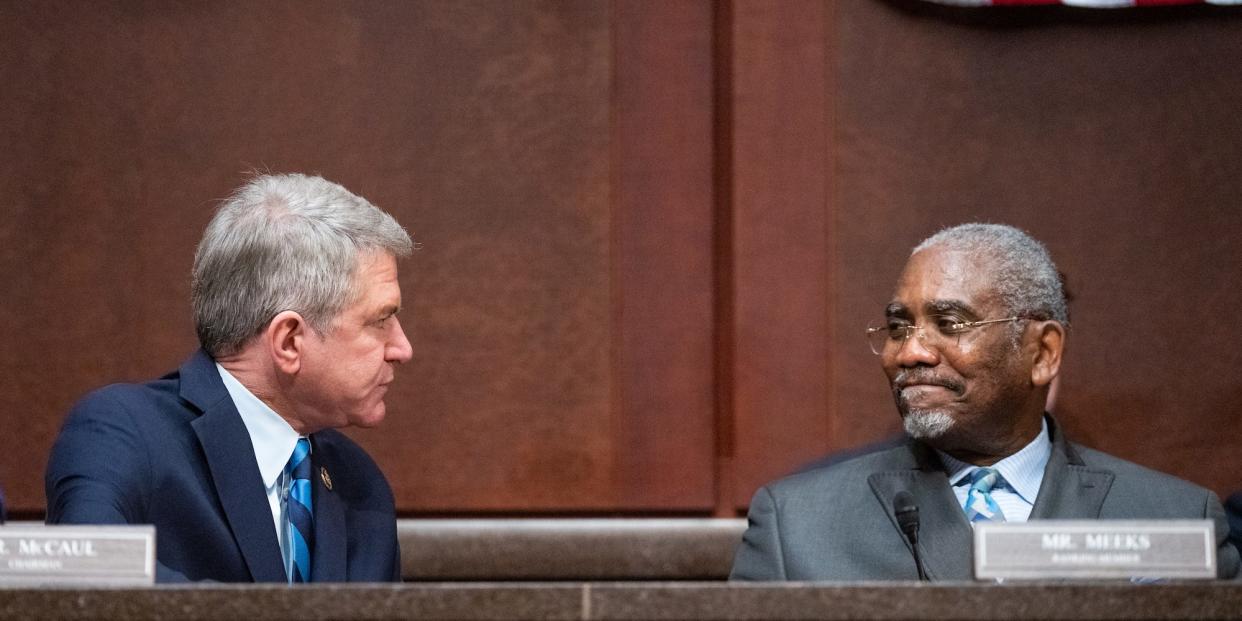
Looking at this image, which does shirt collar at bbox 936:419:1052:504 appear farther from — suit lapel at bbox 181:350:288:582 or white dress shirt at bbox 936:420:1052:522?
suit lapel at bbox 181:350:288:582

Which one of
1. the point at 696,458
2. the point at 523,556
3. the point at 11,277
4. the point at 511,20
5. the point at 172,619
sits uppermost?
the point at 511,20

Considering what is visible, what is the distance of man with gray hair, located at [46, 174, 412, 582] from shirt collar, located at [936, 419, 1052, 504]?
95 cm

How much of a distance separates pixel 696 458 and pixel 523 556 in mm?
444

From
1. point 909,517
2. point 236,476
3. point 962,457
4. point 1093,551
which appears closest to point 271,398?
point 236,476

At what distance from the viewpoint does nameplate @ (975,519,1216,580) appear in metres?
1.39

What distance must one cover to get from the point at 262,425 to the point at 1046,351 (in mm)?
1310

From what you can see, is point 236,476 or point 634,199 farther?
point 634,199

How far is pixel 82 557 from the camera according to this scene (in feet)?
4.53

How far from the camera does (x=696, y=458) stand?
3064mm

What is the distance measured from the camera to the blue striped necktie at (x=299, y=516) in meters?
2.03

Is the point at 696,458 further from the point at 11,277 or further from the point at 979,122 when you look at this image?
the point at 11,277

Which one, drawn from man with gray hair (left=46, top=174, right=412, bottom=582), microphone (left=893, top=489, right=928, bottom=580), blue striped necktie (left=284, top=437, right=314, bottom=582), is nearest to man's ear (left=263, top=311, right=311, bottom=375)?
→ man with gray hair (left=46, top=174, right=412, bottom=582)

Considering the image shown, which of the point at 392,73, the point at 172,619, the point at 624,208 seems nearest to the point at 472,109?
the point at 392,73

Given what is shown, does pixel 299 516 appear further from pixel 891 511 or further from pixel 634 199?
pixel 634 199
